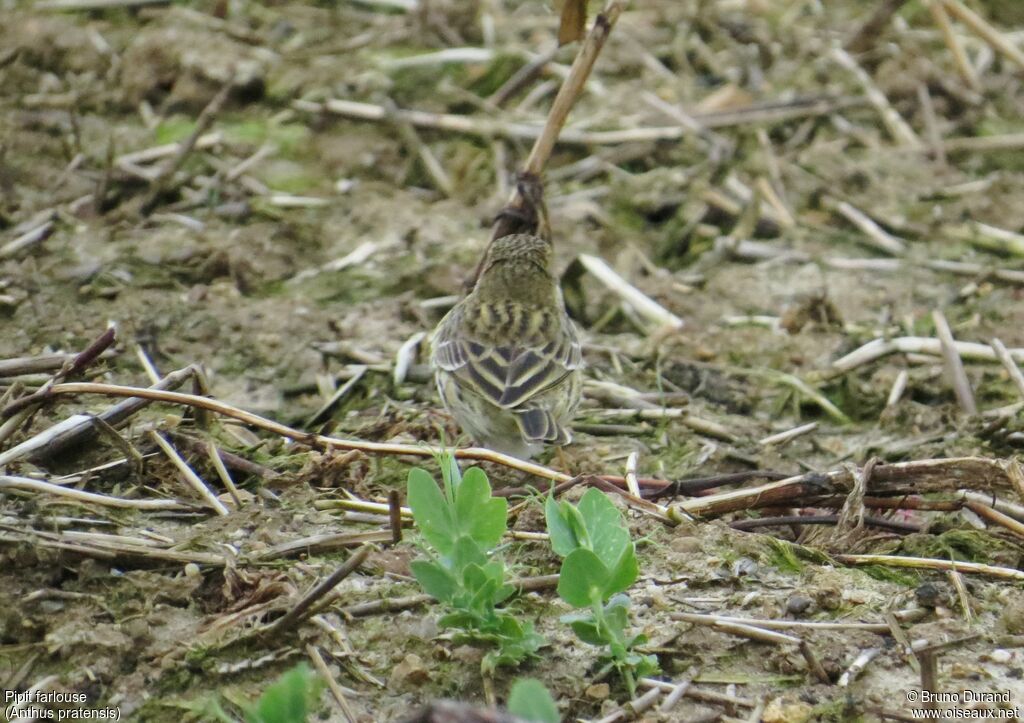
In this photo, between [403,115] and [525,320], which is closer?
[525,320]

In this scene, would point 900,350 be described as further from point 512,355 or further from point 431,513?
point 431,513

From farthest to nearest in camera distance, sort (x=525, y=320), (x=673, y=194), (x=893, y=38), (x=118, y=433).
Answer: (x=893, y=38) < (x=673, y=194) < (x=525, y=320) < (x=118, y=433)

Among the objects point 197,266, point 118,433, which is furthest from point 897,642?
point 197,266

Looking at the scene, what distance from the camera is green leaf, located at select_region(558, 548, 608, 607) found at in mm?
4051

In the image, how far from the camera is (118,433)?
524 centimetres

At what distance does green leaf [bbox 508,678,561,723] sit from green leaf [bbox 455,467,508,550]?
931 mm

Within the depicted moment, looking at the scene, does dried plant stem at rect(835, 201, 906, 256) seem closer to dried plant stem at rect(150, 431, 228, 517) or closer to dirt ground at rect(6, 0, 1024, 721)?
dirt ground at rect(6, 0, 1024, 721)

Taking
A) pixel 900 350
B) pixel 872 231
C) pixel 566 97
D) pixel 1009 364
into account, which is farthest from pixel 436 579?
pixel 872 231

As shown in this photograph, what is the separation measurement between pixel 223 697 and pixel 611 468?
2583 mm

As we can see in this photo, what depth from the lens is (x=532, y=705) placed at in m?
3.33

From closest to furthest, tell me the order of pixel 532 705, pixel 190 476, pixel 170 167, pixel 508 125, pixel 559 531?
pixel 532 705, pixel 559 531, pixel 190 476, pixel 170 167, pixel 508 125

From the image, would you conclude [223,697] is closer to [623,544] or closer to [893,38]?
[623,544]

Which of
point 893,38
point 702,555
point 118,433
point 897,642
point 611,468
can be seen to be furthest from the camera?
point 893,38

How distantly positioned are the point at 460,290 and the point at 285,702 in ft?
16.1
